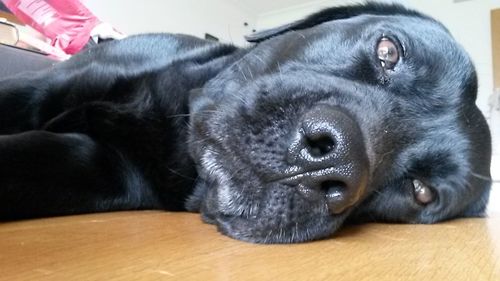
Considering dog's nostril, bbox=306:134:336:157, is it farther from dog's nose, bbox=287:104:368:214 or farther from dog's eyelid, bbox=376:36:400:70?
dog's eyelid, bbox=376:36:400:70

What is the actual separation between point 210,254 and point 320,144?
0.74 ft

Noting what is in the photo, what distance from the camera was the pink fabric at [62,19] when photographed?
83.0 inches

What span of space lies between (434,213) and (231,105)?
54 centimetres

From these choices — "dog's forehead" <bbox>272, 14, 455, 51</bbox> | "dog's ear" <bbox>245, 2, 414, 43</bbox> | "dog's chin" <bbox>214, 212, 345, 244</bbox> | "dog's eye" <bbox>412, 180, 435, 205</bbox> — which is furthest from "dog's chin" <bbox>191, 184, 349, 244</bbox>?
"dog's ear" <bbox>245, 2, 414, 43</bbox>

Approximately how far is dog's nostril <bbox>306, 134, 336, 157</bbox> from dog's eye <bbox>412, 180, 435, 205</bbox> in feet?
1.27

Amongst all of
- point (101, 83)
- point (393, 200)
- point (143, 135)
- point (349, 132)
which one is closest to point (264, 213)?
point (349, 132)

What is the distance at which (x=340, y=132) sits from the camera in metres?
0.74

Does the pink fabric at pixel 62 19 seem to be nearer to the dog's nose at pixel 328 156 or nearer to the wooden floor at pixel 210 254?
the wooden floor at pixel 210 254

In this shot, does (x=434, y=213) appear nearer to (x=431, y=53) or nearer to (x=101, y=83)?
(x=431, y=53)

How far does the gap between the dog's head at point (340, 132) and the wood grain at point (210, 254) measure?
7cm

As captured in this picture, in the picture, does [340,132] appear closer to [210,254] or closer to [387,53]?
[210,254]

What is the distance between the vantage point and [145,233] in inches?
32.1

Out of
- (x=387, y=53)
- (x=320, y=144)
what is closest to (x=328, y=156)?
(x=320, y=144)

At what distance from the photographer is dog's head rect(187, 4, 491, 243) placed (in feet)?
2.47
